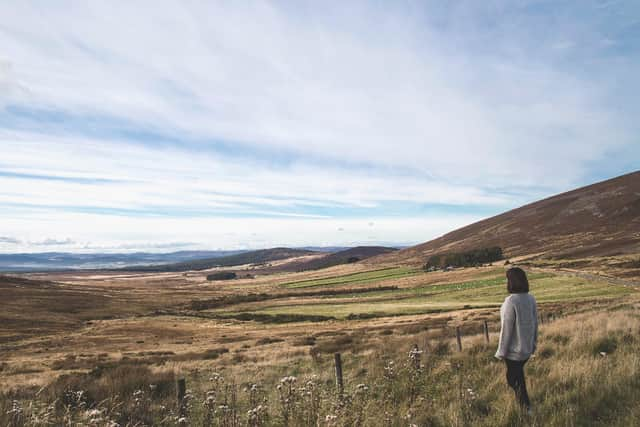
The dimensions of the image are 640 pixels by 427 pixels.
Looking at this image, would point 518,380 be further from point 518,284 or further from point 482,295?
point 482,295

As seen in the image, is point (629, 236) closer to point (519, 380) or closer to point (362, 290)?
point (362, 290)

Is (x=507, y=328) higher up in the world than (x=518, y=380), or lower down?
higher up

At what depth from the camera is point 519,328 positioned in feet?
21.2

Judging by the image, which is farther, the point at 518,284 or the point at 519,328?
the point at 518,284

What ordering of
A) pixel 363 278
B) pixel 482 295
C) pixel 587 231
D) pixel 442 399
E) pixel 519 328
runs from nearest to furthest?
pixel 519 328 < pixel 442 399 < pixel 482 295 < pixel 363 278 < pixel 587 231

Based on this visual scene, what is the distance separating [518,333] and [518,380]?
0.83 metres

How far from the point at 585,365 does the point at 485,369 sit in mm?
2421

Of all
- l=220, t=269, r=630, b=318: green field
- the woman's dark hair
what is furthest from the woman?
l=220, t=269, r=630, b=318: green field

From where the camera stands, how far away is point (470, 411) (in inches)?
261

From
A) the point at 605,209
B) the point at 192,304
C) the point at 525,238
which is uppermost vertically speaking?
the point at 605,209

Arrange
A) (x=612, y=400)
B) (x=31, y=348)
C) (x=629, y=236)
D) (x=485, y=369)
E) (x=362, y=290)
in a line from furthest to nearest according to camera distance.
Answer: (x=629, y=236)
(x=362, y=290)
(x=31, y=348)
(x=485, y=369)
(x=612, y=400)

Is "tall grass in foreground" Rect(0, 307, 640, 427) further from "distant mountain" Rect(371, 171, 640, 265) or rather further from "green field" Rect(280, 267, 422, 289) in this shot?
"green field" Rect(280, 267, 422, 289)

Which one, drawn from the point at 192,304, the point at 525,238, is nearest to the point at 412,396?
the point at 192,304

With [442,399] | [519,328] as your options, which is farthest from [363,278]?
[519,328]
